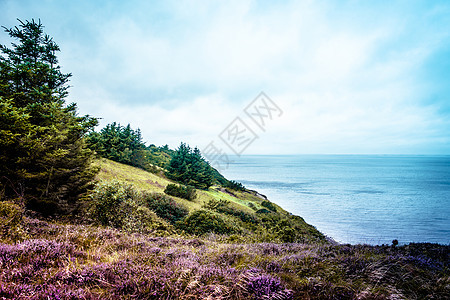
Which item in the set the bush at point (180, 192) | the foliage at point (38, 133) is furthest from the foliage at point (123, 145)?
the foliage at point (38, 133)

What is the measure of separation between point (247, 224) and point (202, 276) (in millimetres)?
9707

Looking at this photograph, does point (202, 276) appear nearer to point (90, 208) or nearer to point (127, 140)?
point (90, 208)

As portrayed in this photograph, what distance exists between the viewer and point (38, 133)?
704 cm

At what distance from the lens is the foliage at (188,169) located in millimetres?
25234

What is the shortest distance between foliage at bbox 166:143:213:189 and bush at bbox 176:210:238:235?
15.9 m

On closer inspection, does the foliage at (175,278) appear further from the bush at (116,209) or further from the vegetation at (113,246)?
the bush at (116,209)

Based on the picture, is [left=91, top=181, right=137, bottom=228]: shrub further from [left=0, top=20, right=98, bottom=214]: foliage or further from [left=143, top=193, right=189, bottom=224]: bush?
[left=143, top=193, right=189, bottom=224]: bush

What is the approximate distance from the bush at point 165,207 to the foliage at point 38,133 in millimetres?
3361

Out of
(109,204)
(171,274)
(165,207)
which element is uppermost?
(171,274)

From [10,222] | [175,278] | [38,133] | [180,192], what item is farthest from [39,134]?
[180,192]

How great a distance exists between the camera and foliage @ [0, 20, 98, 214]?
236 inches

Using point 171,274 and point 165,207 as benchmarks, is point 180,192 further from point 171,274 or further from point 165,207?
point 171,274

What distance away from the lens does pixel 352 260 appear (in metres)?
3.89

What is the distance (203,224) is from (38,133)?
23.2 feet
